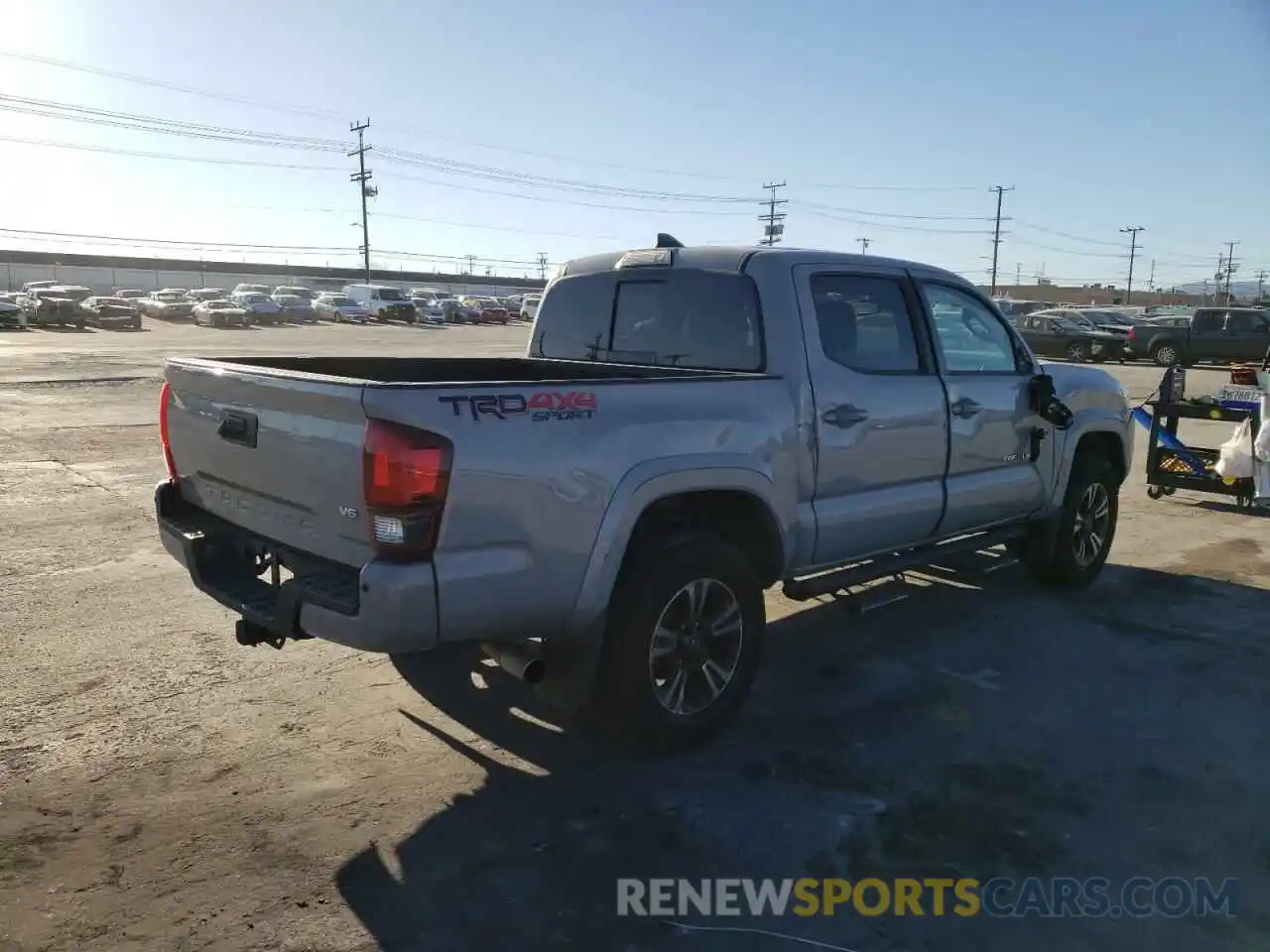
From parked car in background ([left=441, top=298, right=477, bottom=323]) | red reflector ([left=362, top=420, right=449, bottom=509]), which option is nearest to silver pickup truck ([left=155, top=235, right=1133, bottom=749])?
red reflector ([left=362, top=420, right=449, bottom=509])

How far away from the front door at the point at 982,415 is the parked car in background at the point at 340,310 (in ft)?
182

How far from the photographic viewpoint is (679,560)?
3.68 m

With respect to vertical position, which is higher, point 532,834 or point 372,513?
point 372,513

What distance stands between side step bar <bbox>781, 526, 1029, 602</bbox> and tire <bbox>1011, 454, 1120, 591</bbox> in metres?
0.53

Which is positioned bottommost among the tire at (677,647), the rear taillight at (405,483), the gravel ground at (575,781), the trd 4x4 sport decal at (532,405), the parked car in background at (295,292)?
the gravel ground at (575,781)

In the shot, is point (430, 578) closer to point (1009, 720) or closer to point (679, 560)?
point (679, 560)

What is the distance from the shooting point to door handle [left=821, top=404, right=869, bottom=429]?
14.0 ft

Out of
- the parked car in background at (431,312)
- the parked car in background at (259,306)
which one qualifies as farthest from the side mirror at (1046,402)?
the parked car in background at (431,312)

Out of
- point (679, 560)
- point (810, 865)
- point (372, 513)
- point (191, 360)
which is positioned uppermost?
point (191, 360)

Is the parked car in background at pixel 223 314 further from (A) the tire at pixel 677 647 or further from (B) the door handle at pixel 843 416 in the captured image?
(A) the tire at pixel 677 647

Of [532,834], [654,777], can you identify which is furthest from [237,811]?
[654,777]

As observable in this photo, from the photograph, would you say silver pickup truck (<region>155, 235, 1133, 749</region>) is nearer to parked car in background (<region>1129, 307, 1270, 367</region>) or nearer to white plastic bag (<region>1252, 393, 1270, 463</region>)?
white plastic bag (<region>1252, 393, 1270, 463</region>)

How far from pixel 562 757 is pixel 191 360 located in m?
2.33

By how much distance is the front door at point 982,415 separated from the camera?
5.02m
